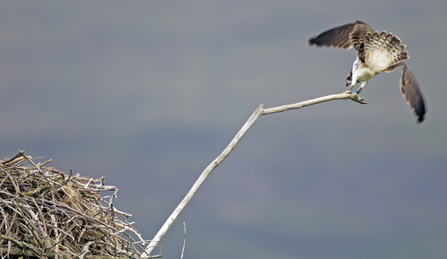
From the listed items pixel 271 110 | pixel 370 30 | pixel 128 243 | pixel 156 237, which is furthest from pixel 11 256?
pixel 370 30

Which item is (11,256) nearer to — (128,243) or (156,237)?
(128,243)

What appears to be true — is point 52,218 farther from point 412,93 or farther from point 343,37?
point 412,93

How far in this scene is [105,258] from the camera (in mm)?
3131

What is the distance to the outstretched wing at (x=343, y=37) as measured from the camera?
5.45 meters

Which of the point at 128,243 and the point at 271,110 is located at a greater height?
the point at 271,110

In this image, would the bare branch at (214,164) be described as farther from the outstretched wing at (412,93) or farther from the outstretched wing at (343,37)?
the outstretched wing at (412,93)

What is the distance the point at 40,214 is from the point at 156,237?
1.13 meters

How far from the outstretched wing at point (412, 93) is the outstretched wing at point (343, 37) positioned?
37.0 inches

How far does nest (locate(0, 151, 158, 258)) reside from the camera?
287 centimetres

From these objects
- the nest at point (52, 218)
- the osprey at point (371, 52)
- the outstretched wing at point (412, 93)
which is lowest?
the nest at point (52, 218)

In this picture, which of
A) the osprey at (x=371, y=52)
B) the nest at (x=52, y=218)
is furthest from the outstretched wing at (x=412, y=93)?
the nest at (x=52, y=218)

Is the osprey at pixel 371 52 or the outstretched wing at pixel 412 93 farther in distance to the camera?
the outstretched wing at pixel 412 93

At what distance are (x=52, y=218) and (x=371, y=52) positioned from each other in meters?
4.60

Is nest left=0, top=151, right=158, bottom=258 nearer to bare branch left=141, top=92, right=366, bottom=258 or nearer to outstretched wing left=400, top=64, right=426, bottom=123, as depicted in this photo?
bare branch left=141, top=92, right=366, bottom=258
